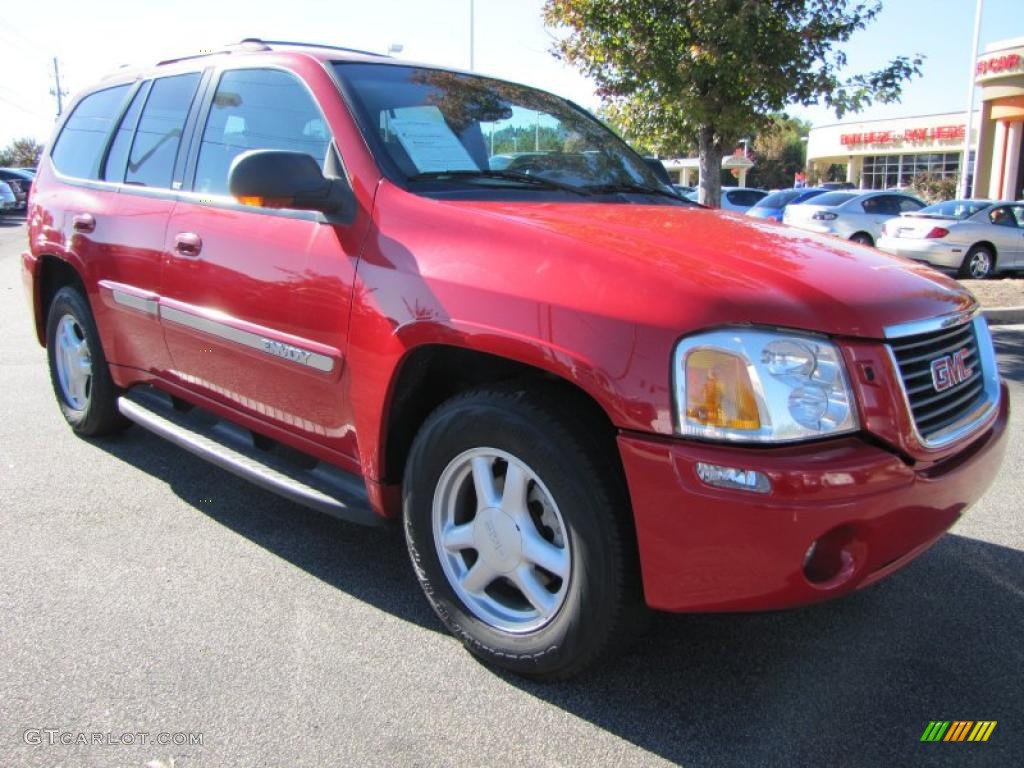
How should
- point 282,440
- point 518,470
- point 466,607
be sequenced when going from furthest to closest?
point 282,440 → point 466,607 → point 518,470

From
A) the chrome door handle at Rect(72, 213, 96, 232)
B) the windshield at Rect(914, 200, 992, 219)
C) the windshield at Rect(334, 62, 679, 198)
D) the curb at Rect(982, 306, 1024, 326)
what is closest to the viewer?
the windshield at Rect(334, 62, 679, 198)

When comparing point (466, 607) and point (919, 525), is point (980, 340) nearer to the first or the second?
point (919, 525)

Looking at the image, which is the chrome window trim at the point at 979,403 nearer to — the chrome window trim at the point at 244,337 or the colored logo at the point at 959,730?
the colored logo at the point at 959,730

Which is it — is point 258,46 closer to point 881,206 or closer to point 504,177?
point 504,177

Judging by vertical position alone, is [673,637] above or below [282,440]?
below

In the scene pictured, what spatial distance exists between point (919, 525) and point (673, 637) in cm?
96

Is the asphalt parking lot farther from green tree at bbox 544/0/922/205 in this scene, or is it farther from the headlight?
green tree at bbox 544/0/922/205

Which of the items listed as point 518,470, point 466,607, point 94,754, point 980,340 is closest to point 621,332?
point 518,470

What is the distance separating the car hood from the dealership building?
1278 inches

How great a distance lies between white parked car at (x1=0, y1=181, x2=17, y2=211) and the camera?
94.0 feet

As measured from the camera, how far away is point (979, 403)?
279 centimetres

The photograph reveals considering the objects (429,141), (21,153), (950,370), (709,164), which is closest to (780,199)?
(709,164)

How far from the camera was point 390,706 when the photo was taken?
259 centimetres

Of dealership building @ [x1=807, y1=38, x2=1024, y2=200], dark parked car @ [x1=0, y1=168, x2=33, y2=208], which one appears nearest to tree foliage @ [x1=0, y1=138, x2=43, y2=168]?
dark parked car @ [x1=0, y1=168, x2=33, y2=208]
